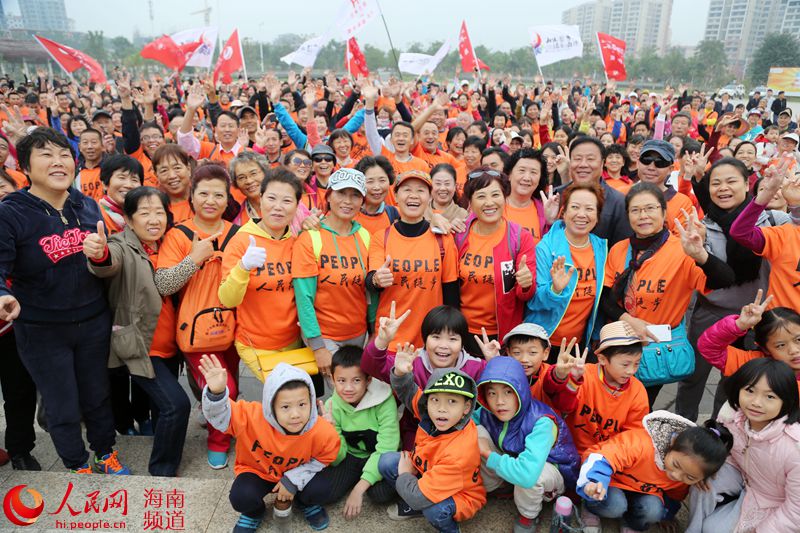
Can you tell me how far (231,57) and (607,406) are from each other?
44.7 ft

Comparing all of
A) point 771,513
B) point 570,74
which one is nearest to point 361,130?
point 771,513

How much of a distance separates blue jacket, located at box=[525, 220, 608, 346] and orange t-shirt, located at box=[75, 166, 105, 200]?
471 centimetres

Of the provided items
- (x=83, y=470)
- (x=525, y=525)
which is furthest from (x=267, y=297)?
(x=525, y=525)

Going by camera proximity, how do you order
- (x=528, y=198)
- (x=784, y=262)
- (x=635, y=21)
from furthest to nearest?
(x=635, y=21), (x=528, y=198), (x=784, y=262)

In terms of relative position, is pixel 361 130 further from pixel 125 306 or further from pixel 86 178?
pixel 125 306

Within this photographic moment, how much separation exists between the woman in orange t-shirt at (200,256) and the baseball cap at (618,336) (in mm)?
2554

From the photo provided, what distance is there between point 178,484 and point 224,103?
12.1m

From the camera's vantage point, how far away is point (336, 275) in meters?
3.49

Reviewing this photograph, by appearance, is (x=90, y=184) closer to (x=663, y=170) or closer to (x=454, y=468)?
(x=454, y=468)

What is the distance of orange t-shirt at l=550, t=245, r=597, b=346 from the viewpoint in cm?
351

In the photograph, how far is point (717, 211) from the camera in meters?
3.68

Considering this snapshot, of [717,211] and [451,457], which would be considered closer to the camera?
[451,457]

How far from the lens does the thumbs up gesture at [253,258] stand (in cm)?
312

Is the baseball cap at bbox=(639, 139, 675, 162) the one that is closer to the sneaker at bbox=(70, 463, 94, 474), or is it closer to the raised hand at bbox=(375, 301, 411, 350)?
the raised hand at bbox=(375, 301, 411, 350)
